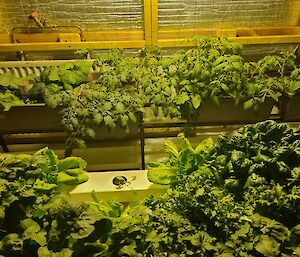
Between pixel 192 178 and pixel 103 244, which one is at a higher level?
pixel 192 178

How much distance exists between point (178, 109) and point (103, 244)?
0.93 m

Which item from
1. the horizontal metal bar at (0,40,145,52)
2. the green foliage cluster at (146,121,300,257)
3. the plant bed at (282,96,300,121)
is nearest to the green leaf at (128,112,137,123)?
the green foliage cluster at (146,121,300,257)

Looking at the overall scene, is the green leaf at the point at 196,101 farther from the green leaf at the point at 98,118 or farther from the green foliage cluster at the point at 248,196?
the green leaf at the point at 98,118

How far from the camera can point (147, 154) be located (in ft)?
7.23

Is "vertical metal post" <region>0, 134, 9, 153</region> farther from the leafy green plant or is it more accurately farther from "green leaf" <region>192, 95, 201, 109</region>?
"green leaf" <region>192, 95, 201, 109</region>

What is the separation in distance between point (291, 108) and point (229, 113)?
1.13 feet

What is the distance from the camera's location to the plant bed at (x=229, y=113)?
185 centimetres

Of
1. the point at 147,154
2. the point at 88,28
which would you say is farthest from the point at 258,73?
the point at 88,28

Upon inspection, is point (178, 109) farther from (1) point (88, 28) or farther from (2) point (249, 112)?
(1) point (88, 28)

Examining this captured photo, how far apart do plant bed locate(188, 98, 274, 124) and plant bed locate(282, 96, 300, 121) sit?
85 millimetres

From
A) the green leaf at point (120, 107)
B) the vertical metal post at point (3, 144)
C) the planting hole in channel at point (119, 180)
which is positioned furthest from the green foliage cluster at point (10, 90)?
the planting hole in channel at point (119, 180)

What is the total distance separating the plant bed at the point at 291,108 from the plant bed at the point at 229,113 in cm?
9

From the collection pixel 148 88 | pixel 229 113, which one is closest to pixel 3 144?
pixel 148 88

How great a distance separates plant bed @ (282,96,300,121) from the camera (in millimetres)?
1823
